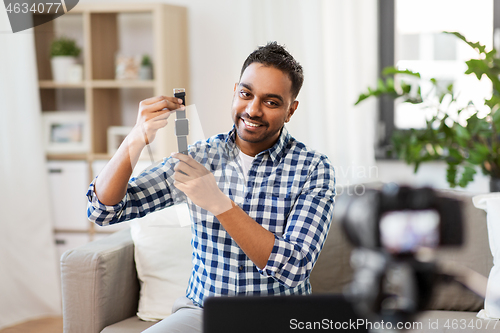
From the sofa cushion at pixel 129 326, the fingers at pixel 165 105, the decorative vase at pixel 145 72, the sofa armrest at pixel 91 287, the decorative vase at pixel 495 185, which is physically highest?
the decorative vase at pixel 145 72

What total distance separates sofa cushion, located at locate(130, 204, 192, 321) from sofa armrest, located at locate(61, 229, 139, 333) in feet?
0.26

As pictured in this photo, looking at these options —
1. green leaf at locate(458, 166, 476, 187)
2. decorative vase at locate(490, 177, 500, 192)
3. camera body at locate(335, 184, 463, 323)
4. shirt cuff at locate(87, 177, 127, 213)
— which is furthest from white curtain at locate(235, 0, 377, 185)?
camera body at locate(335, 184, 463, 323)

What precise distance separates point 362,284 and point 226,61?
2341 millimetres

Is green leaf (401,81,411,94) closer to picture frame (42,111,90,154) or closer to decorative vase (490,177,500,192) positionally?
decorative vase (490,177,500,192)

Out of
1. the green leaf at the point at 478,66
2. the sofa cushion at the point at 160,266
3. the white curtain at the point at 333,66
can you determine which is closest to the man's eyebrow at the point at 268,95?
the sofa cushion at the point at 160,266

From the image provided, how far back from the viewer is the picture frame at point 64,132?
237 centimetres

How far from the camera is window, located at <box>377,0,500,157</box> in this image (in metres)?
2.24

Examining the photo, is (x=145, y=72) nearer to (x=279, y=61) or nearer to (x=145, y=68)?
(x=145, y=68)

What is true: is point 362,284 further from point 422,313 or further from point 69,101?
point 69,101

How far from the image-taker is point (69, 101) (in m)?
2.61

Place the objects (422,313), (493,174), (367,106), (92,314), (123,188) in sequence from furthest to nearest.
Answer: (367,106) → (493,174) → (92,314) → (123,188) → (422,313)

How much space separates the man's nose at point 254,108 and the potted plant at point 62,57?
1.64 m

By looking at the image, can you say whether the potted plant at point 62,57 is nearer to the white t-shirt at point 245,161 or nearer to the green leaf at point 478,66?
the white t-shirt at point 245,161

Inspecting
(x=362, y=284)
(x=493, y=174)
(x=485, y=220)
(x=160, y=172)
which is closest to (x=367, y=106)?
(x=493, y=174)
